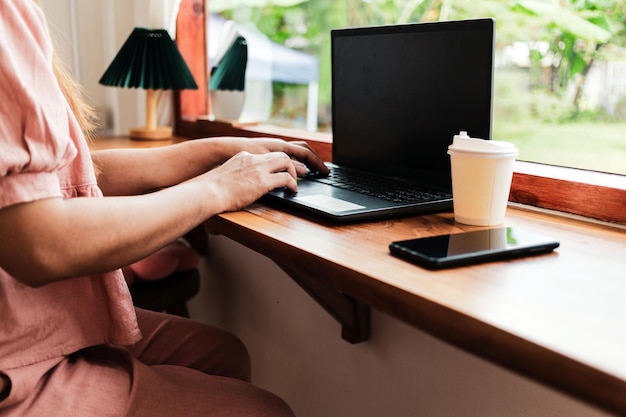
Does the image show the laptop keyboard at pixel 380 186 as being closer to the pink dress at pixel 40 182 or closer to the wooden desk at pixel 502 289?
the wooden desk at pixel 502 289

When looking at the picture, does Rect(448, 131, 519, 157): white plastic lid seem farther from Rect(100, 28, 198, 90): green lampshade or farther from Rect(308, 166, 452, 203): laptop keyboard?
Rect(100, 28, 198, 90): green lampshade

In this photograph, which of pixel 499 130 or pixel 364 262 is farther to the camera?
pixel 499 130

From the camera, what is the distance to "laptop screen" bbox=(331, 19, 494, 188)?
951 mm

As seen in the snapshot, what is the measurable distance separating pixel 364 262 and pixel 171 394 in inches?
13.8

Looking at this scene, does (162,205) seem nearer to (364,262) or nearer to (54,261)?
(54,261)

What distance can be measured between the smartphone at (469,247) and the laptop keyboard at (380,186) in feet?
0.63

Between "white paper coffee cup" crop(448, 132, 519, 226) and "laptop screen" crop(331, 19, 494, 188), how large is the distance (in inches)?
3.8

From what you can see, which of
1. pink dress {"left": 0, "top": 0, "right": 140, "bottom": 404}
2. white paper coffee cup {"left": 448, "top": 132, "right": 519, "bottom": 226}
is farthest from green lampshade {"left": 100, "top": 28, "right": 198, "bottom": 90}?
white paper coffee cup {"left": 448, "top": 132, "right": 519, "bottom": 226}

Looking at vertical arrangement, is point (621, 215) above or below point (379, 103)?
below

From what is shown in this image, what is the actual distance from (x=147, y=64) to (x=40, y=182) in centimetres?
132

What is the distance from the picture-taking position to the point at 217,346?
115cm

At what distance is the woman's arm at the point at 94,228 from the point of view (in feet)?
2.28

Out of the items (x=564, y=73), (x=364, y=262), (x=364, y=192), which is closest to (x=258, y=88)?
(x=564, y=73)

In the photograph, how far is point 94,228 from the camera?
2.42 ft
